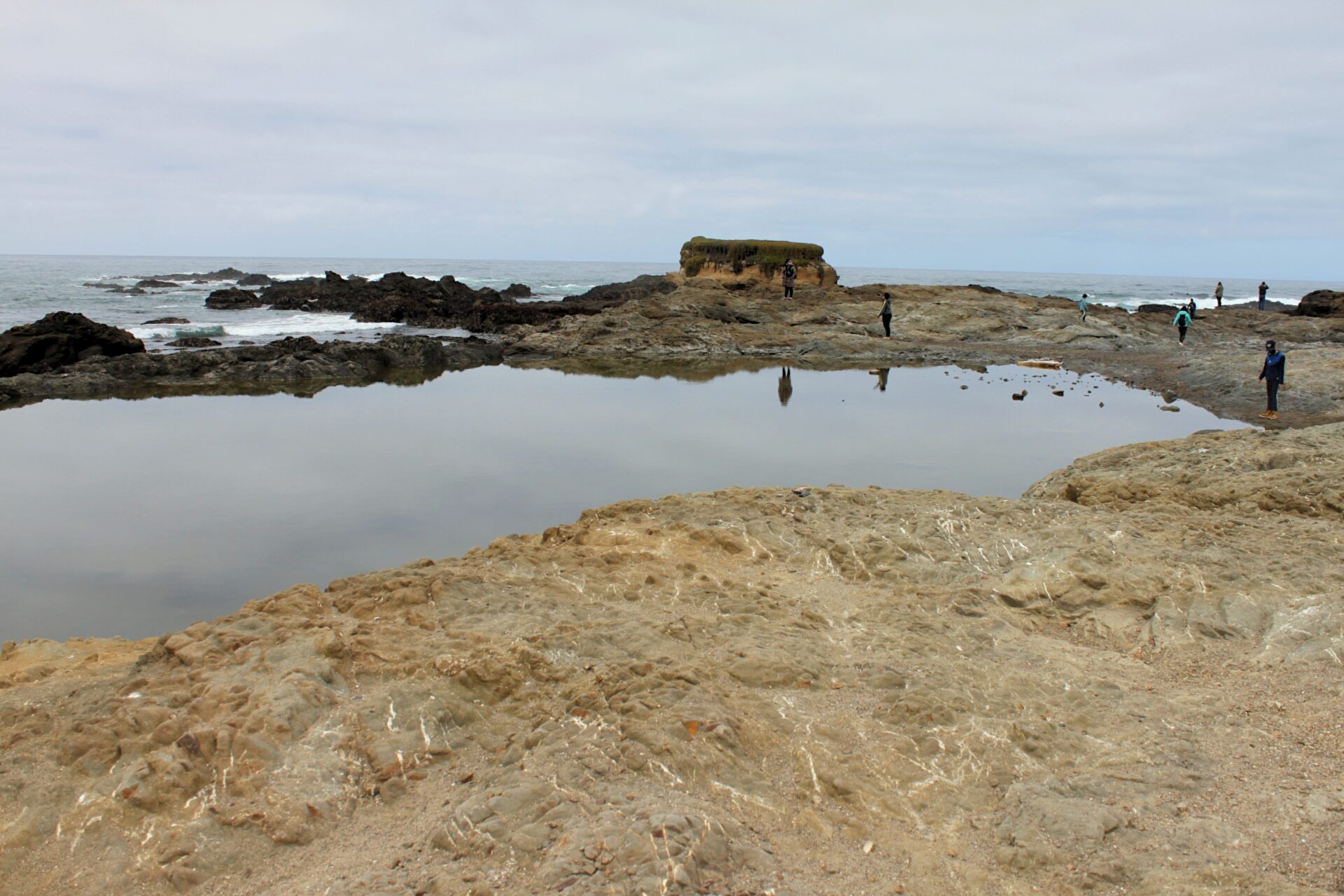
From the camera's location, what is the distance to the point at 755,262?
43.5 meters

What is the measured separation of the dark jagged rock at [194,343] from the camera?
26.0 m

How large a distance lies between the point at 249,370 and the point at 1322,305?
43.9 metres

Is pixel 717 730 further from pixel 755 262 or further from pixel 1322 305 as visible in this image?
pixel 1322 305

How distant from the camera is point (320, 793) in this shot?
145 inches

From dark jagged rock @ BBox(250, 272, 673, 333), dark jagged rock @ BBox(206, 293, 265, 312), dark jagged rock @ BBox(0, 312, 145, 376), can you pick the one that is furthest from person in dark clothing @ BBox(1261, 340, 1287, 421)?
dark jagged rock @ BBox(206, 293, 265, 312)

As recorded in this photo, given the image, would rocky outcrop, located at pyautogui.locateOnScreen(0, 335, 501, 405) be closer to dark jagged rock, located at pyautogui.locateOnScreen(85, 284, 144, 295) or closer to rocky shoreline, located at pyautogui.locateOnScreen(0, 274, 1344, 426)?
rocky shoreline, located at pyautogui.locateOnScreen(0, 274, 1344, 426)

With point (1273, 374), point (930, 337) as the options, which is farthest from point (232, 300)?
point (1273, 374)

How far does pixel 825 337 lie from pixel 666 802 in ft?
85.7

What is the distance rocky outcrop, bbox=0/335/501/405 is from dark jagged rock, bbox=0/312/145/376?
3.33ft

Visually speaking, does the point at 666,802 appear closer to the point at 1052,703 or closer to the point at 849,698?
the point at 849,698

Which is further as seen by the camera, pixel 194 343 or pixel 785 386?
pixel 194 343

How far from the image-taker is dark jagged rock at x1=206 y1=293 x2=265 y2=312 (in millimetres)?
45375

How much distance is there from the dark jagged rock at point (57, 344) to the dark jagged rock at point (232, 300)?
2409 cm

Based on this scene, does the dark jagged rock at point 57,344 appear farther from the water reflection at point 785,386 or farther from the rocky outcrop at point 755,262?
the rocky outcrop at point 755,262
